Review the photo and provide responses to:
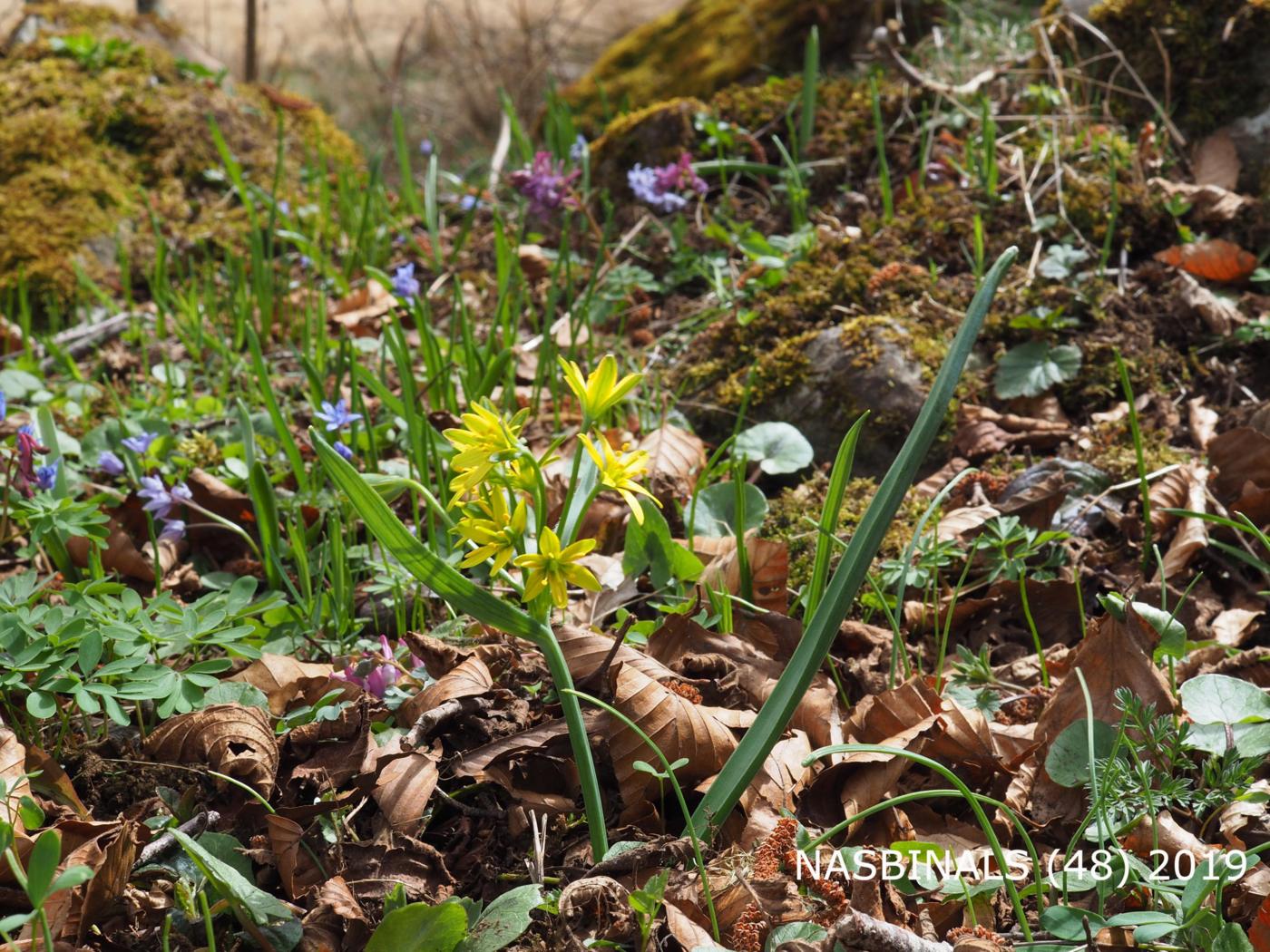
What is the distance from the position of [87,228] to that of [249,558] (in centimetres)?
205

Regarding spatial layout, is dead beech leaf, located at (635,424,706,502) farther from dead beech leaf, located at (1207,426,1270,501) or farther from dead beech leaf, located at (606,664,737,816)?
dead beech leaf, located at (1207,426,1270,501)

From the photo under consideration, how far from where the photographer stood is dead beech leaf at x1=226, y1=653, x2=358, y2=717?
161 cm

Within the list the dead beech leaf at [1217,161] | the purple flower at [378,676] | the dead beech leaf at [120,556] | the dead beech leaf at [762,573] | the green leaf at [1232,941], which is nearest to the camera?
the green leaf at [1232,941]

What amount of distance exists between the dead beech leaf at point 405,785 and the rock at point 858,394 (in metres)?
1.20

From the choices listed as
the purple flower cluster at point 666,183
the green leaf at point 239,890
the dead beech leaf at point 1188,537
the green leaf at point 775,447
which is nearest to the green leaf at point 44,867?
the green leaf at point 239,890

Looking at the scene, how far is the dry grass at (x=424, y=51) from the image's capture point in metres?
6.12

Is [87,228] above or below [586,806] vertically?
above

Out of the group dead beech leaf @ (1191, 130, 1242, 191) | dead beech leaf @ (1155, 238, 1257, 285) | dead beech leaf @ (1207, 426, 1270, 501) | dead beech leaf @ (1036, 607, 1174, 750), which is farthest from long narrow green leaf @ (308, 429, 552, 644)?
dead beech leaf @ (1191, 130, 1242, 191)

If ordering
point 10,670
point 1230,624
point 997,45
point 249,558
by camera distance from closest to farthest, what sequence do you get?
point 10,670, point 1230,624, point 249,558, point 997,45

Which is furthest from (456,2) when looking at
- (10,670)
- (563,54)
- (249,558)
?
(10,670)

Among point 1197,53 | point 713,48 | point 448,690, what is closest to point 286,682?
point 448,690

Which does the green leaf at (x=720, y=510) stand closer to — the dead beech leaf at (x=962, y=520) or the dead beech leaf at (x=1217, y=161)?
the dead beech leaf at (x=962, y=520)

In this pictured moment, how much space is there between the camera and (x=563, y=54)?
7504 millimetres

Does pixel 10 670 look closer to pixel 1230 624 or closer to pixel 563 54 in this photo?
pixel 1230 624
